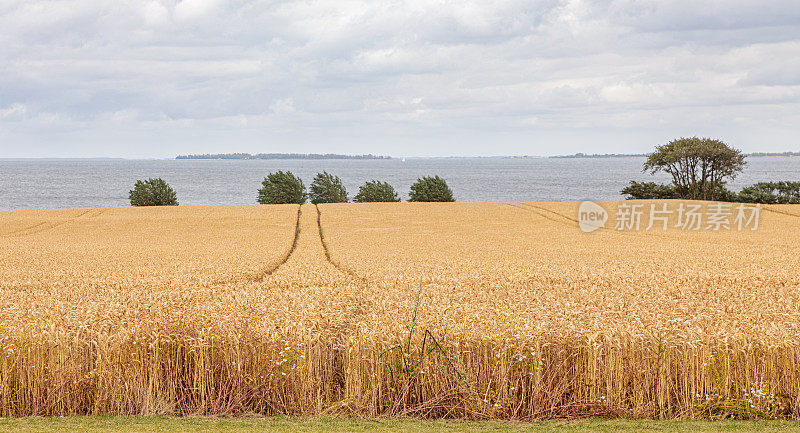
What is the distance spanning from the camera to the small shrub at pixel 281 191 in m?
79.5

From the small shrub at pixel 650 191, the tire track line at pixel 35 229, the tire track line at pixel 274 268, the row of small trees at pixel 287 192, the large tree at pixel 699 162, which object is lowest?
the tire track line at pixel 35 229

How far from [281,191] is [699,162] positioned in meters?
51.4

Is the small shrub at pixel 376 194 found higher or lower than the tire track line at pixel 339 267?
higher

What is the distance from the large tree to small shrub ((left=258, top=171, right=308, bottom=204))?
141 ft

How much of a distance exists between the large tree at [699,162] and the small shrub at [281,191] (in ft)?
141

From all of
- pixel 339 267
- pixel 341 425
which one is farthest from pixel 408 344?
pixel 339 267

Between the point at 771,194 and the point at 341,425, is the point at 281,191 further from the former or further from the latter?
the point at 341,425

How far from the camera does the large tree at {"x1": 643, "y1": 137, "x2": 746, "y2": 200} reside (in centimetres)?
7400

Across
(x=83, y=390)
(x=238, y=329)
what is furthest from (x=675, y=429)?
(x=83, y=390)

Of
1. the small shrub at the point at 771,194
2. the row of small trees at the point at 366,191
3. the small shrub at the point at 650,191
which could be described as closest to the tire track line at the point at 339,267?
the row of small trees at the point at 366,191

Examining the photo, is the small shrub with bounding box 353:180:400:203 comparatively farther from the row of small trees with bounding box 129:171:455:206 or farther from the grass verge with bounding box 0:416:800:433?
the grass verge with bounding box 0:416:800:433

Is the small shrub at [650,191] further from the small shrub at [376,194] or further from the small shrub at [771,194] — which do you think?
the small shrub at [376,194]

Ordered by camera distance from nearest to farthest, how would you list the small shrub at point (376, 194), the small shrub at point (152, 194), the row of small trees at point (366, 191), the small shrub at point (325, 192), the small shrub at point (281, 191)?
the small shrub at point (152, 194) → the small shrub at point (281, 191) → the row of small trees at point (366, 191) → the small shrub at point (376, 194) → the small shrub at point (325, 192)

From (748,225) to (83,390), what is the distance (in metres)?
37.2
